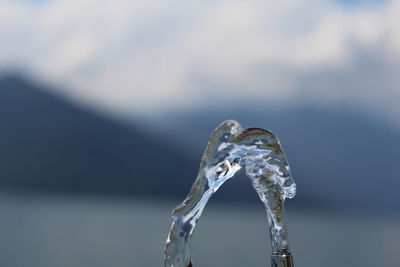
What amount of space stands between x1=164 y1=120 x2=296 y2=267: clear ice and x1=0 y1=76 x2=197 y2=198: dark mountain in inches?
2685

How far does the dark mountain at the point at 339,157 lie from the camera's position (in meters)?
58.0

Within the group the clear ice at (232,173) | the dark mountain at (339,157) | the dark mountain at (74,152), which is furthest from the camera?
the dark mountain at (74,152)

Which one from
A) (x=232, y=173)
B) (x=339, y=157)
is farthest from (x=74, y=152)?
(x=232, y=173)

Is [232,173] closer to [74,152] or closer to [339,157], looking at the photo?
[339,157]

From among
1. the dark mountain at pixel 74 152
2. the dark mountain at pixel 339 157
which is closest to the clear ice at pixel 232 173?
the dark mountain at pixel 339 157

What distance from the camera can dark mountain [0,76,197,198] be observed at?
71250 mm

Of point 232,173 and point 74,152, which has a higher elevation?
point 74,152

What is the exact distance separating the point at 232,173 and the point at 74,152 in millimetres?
74468

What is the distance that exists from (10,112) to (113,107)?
10.7 m

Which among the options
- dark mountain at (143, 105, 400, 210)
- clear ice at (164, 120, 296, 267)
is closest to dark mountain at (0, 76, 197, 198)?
dark mountain at (143, 105, 400, 210)

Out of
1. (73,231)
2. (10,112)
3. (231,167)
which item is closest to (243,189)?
(10,112)

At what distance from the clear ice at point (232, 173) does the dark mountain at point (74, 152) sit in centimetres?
6820

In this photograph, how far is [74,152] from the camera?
74.7m

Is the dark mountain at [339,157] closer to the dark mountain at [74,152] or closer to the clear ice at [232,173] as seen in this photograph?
the dark mountain at [74,152]
